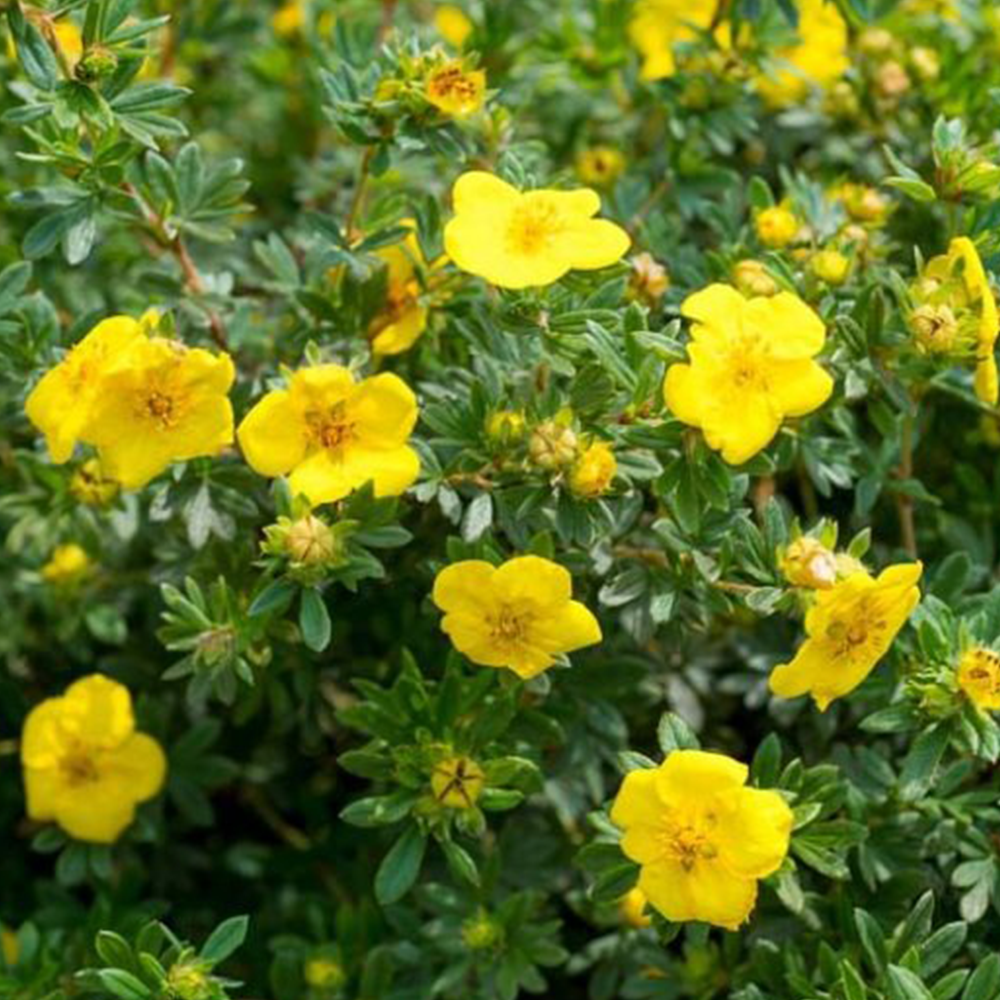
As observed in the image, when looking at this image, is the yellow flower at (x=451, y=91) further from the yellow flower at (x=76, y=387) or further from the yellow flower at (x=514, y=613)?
the yellow flower at (x=514, y=613)

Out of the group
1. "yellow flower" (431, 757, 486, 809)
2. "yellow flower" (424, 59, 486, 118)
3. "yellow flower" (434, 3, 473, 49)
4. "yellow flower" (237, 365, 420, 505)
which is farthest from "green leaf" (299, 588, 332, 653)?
"yellow flower" (434, 3, 473, 49)

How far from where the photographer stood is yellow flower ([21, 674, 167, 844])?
103 inches

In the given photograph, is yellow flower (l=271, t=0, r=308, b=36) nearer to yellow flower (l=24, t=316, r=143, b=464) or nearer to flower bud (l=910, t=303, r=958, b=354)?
yellow flower (l=24, t=316, r=143, b=464)

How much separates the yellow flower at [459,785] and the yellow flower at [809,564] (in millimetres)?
462

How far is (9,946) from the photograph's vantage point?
2.75 meters

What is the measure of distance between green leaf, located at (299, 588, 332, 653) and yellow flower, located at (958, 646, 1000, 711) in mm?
774

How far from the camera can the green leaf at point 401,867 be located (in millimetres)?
2225

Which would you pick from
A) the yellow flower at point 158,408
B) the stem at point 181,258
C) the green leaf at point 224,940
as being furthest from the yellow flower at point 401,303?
the green leaf at point 224,940

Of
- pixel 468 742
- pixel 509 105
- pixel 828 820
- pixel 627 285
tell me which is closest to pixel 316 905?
pixel 468 742

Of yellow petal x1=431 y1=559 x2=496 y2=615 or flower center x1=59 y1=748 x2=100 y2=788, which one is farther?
flower center x1=59 y1=748 x2=100 y2=788

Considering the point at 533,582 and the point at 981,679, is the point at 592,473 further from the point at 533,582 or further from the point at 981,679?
the point at 981,679

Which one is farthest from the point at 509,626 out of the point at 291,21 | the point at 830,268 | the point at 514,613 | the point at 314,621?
the point at 291,21

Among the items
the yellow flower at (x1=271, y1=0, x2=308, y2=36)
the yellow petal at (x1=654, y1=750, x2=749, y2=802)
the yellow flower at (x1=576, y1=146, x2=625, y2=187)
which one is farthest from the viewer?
the yellow flower at (x1=271, y1=0, x2=308, y2=36)

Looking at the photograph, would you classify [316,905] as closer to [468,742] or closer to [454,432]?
[468,742]
